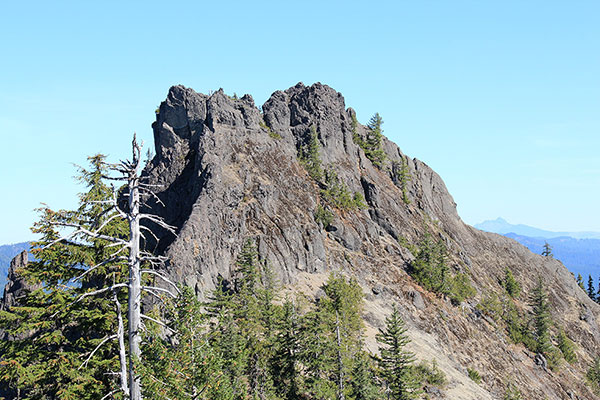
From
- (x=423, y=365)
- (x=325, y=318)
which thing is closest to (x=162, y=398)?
(x=325, y=318)

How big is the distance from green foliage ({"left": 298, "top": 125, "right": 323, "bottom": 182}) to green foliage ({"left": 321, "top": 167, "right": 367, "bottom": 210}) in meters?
2.05

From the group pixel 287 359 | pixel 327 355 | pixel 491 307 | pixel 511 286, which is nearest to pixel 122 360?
pixel 287 359

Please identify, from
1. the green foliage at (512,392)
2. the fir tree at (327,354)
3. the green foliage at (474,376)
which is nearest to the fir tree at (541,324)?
the green foliage at (512,392)

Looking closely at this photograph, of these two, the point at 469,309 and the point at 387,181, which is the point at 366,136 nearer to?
the point at 387,181

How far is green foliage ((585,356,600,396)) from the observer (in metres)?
83.9

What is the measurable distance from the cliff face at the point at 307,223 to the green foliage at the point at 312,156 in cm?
147

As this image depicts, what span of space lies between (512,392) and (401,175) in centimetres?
5113

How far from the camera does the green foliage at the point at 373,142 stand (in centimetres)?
10294

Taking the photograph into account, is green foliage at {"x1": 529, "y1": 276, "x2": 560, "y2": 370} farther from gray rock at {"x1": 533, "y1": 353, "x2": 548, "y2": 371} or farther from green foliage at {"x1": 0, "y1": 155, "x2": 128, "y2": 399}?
green foliage at {"x1": 0, "y1": 155, "x2": 128, "y2": 399}

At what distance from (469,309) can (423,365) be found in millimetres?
31410

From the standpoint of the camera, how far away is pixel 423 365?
188 feet

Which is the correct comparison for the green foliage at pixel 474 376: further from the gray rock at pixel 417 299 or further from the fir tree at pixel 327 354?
the fir tree at pixel 327 354

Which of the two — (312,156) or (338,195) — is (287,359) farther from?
(312,156)

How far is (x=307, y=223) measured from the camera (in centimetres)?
7281
